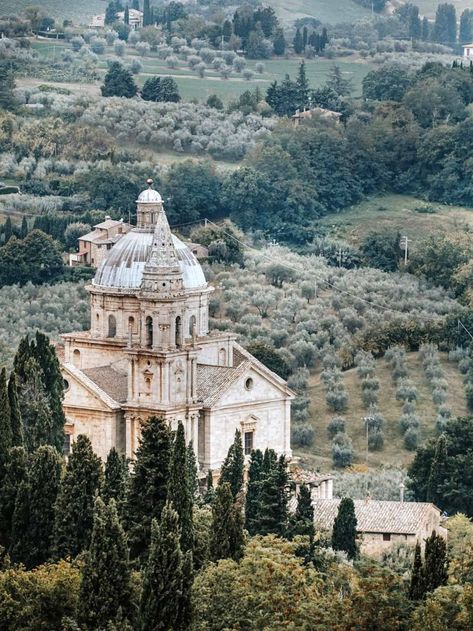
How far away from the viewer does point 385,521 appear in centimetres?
7856

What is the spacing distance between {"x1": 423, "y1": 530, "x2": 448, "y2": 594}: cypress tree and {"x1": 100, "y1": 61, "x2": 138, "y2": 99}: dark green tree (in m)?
99.1

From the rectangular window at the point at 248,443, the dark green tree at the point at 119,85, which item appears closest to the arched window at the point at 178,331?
the rectangular window at the point at 248,443

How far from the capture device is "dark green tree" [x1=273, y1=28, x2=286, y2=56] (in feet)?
601

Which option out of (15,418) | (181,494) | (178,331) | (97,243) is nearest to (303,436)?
(178,331)

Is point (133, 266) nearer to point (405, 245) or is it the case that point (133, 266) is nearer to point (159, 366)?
point (159, 366)

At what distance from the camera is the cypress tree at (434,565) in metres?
59.0

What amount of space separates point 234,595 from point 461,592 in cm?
532

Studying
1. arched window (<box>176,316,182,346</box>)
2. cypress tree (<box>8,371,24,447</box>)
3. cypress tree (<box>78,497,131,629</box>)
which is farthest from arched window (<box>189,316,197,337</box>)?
cypress tree (<box>78,497,131,629</box>)

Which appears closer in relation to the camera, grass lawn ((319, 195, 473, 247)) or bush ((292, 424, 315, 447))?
bush ((292, 424, 315, 447))

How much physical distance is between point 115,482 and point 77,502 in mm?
2870

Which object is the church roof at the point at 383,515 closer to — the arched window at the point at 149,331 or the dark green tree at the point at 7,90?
the arched window at the point at 149,331

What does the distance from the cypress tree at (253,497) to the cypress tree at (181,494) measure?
20.8ft

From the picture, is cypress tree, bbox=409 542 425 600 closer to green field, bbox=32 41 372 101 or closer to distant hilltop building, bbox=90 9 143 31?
green field, bbox=32 41 372 101

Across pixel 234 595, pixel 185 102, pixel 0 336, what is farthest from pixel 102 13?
pixel 234 595
